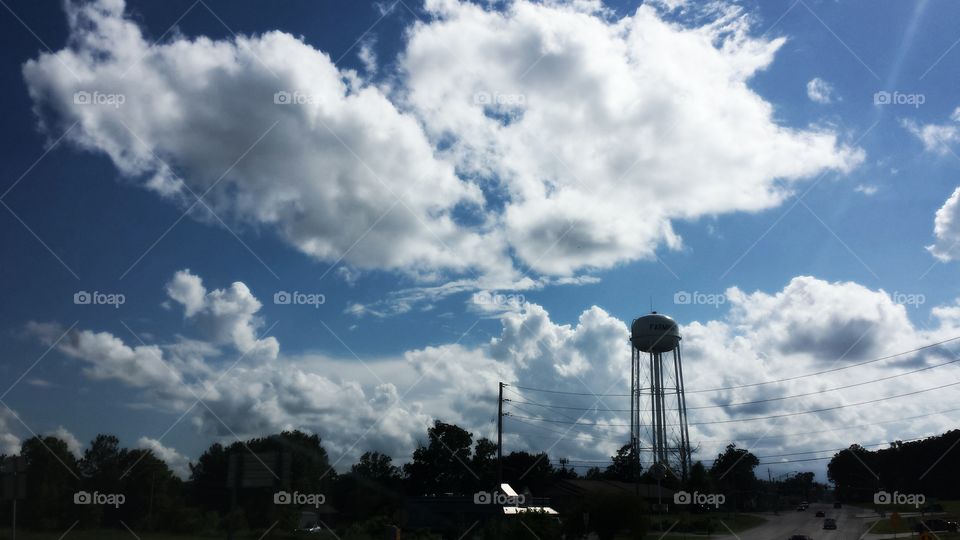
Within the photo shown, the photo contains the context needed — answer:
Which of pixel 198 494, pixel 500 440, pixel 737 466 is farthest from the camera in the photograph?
pixel 737 466

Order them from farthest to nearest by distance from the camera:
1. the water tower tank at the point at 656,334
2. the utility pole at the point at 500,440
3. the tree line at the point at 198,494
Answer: the water tower tank at the point at 656,334 < the utility pole at the point at 500,440 < the tree line at the point at 198,494

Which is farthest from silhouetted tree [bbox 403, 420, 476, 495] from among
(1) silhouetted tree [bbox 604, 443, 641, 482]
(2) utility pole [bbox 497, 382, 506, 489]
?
Result: (2) utility pole [bbox 497, 382, 506, 489]

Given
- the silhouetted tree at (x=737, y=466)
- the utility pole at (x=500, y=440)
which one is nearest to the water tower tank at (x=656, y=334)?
the utility pole at (x=500, y=440)

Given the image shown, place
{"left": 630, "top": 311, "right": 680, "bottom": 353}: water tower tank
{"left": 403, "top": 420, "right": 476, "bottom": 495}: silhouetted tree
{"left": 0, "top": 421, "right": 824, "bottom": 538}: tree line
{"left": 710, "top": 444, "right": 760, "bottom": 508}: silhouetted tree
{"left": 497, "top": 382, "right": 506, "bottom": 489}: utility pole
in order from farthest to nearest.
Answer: {"left": 710, "top": 444, "right": 760, "bottom": 508}: silhouetted tree
{"left": 403, "top": 420, "right": 476, "bottom": 495}: silhouetted tree
{"left": 630, "top": 311, "right": 680, "bottom": 353}: water tower tank
{"left": 497, "top": 382, "right": 506, "bottom": 489}: utility pole
{"left": 0, "top": 421, "right": 824, "bottom": 538}: tree line

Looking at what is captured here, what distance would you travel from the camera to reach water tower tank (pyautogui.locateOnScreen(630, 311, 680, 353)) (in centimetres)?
6103

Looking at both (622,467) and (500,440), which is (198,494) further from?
(622,467)

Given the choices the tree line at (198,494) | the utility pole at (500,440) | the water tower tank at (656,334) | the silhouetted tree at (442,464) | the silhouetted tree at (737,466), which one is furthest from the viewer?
the silhouetted tree at (737,466)

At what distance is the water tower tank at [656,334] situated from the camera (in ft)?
200

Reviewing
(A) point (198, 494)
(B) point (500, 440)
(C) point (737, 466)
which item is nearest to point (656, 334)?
(B) point (500, 440)

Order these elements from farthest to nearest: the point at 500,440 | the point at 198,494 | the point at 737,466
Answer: the point at 737,466 < the point at 500,440 < the point at 198,494

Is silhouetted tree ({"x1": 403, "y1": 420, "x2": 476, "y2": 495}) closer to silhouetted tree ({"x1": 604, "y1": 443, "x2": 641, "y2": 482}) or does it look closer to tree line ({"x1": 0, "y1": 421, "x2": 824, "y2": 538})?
silhouetted tree ({"x1": 604, "y1": 443, "x2": 641, "y2": 482})

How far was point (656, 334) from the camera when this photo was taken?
6109cm

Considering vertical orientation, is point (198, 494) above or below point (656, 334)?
below

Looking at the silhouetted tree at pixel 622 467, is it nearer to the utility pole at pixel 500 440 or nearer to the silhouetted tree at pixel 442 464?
the silhouetted tree at pixel 442 464
